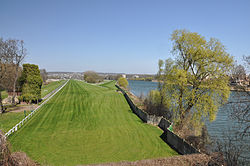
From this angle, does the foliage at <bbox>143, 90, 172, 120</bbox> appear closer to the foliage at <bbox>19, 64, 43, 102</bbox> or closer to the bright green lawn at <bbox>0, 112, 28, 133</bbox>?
the bright green lawn at <bbox>0, 112, 28, 133</bbox>

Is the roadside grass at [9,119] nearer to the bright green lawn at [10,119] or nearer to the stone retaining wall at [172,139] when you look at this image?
the bright green lawn at [10,119]

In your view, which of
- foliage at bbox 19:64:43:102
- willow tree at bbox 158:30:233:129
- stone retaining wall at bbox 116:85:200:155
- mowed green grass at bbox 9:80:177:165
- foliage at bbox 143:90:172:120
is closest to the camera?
stone retaining wall at bbox 116:85:200:155

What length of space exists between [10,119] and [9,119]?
0.46 feet

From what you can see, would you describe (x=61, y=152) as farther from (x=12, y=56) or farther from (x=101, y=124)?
(x=12, y=56)

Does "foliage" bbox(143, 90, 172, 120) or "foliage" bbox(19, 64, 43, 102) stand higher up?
"foliage" bbox(19, 64, 43, 102)

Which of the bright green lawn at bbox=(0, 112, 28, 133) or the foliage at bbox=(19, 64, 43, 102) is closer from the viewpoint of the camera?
the bright green lawn at bbox=(0, 112, 28, 133)

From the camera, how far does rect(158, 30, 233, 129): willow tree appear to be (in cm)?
1859

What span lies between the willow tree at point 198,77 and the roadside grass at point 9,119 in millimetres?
19972

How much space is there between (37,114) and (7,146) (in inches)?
872

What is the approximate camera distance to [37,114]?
27.4 meters

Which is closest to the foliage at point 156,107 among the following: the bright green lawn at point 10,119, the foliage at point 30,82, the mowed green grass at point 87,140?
the mowed green grass at point 87,140

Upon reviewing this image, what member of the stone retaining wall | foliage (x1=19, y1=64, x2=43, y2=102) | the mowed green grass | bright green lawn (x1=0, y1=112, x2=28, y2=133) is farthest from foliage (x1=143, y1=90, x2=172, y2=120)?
foliage (x1=19, y1=64, x2=43, y2=102)

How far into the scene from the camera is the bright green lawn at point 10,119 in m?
20.9

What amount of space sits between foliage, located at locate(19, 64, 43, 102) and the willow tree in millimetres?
25472
